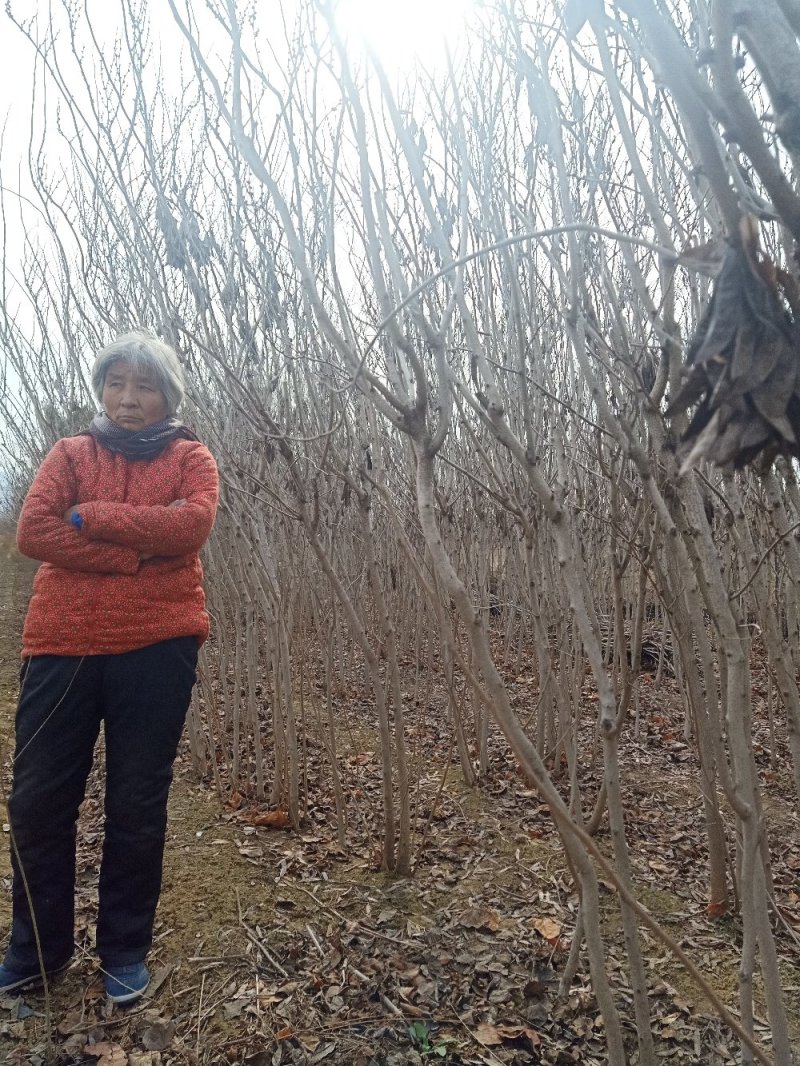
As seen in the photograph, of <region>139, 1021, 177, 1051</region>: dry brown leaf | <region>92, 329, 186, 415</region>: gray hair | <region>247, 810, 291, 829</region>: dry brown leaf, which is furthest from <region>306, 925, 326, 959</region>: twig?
<region>92, 329, 186, 415</region>: gray hair

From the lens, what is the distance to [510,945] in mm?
1887

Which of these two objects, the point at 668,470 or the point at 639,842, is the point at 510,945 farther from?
the point at 668,470

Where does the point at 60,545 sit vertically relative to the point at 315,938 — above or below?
above

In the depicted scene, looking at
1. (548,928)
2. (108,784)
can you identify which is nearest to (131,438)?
(108,784)

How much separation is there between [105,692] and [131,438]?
65 centimetres

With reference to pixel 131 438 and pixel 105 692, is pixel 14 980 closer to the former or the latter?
pixel 105 692

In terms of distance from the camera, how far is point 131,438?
176 centimetres

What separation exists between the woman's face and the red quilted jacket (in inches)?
5.8

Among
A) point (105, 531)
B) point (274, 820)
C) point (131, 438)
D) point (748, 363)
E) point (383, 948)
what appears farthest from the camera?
point (274, 820)

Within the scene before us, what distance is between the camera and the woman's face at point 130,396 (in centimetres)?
177

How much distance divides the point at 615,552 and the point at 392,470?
7.29ft

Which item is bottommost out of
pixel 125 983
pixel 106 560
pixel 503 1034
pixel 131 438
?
pixel 503 1034

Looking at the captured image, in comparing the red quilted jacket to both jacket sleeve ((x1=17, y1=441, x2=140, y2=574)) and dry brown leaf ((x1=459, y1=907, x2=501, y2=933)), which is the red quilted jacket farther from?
dry brown leaf ((x1=459, y1=907, x2=501, y2=933))

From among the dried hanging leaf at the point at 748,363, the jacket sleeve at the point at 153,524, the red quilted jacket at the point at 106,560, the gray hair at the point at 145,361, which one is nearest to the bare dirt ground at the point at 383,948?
the red quilted jacket at the point at 106,560
